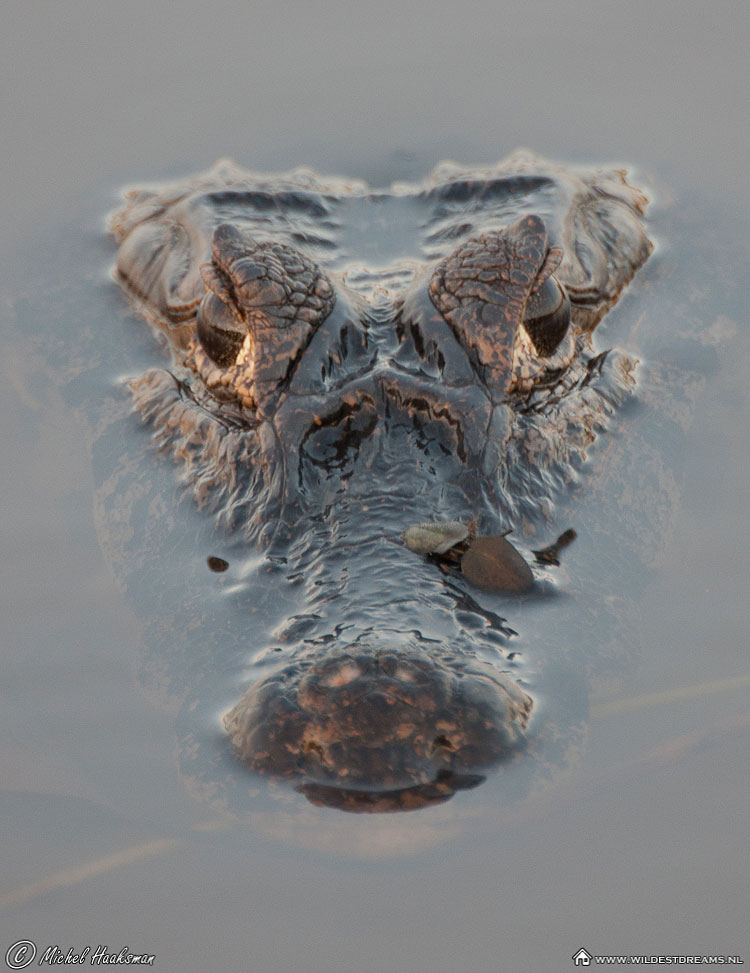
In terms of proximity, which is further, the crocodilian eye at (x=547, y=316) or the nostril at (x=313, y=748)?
the crocodilian eye at (x=547, y=316)

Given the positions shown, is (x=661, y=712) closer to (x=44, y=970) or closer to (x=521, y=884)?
(x=521, y=884)

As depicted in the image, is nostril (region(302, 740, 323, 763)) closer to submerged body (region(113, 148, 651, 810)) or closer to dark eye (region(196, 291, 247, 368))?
submerged body (region(113, 148, 651, 810))

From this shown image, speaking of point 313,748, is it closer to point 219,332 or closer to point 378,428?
point 378,428

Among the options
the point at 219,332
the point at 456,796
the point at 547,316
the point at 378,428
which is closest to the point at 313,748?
the point at 456,796

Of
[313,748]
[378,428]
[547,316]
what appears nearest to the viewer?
[313,748]

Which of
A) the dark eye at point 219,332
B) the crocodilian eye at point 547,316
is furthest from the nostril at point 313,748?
the crocodilian eye at point 547,316

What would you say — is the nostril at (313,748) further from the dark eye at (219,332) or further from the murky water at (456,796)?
the dark eye at (219,332)

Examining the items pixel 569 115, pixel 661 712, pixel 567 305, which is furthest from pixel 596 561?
pixel 569 115

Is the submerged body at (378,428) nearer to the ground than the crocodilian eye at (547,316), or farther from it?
nearer to the ground
